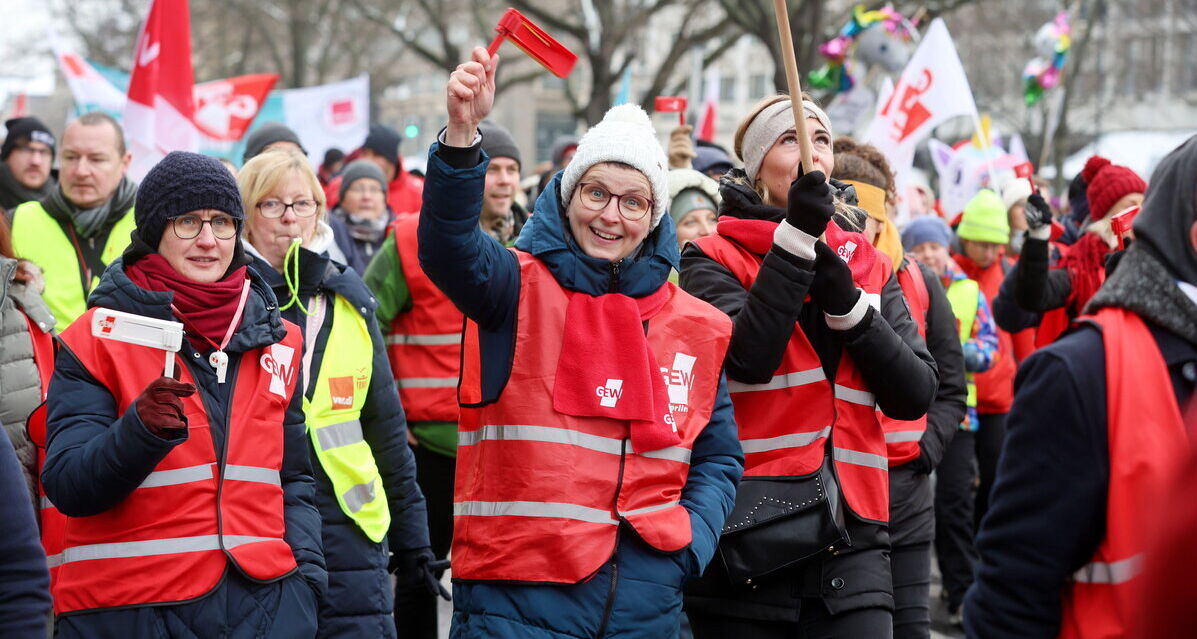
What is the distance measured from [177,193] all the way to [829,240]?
6.09 feet

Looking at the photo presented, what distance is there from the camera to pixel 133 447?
3.25 metres

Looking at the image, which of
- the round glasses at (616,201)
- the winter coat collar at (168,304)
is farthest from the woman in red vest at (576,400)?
the winter coat collar at (168,304)

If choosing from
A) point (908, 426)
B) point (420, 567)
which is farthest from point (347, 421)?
point (908, 426)

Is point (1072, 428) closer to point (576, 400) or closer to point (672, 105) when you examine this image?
point (576, 400)

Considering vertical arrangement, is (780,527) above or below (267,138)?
below

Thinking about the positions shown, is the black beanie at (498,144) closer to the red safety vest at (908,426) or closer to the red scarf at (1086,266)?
the red safety vest at (908,426)

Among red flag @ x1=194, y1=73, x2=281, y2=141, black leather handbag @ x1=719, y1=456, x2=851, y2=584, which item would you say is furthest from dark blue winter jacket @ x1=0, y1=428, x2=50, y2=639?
red flag @ x1=194, y1=73, x2=281, y2=141

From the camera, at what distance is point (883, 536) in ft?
13.4

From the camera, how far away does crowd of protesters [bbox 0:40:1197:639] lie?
2.57 metres

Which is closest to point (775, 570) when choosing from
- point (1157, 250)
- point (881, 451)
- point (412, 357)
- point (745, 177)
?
point (881, 451)

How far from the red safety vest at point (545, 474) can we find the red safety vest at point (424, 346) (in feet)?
8.22

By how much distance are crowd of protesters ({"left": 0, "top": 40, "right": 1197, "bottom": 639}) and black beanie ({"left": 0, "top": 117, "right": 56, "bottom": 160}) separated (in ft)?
15.3

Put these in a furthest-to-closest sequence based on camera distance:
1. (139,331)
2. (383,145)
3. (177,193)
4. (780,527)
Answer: (383,145) → (780,527) → (177,193) → (139,331)

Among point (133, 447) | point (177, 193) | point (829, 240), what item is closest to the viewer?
point (133, 447)
